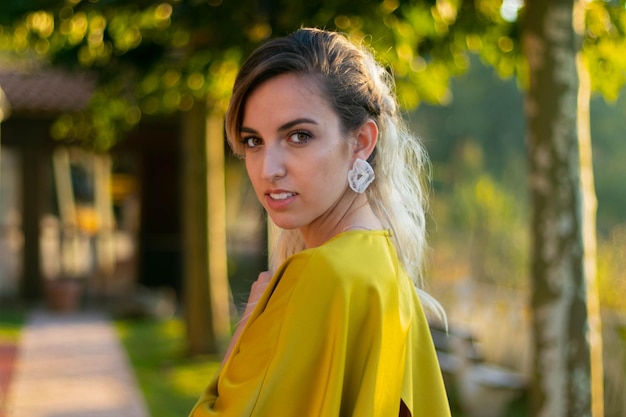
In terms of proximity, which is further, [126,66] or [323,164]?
[126,66]

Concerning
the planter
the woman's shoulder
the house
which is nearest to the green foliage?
the woman's shoulder

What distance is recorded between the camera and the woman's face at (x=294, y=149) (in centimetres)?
170

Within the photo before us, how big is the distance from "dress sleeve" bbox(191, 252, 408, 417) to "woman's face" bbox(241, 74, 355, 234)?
17 cm

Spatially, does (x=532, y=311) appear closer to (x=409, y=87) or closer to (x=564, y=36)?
(x=564, y=36)

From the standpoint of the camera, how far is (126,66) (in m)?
6.69

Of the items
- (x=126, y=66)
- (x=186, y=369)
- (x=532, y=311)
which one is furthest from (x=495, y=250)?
(x=532, y=311)

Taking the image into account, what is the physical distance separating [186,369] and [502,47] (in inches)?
183

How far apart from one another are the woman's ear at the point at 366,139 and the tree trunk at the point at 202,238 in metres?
7.49

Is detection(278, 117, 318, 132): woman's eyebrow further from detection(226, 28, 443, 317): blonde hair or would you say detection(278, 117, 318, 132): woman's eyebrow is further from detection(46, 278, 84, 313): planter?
detection(46, 278, 84, 313): planter

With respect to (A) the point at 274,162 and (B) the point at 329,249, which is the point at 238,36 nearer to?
(A) the point at 274,162

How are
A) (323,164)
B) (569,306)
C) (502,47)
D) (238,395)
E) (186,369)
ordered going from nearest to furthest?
(238,395) < (323,164) < (569,306) < (502,47) < (186,369)

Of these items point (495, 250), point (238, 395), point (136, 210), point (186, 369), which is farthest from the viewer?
point (136, 210)

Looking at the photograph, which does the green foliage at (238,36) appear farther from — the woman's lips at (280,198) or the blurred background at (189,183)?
the woman's lips at (280,198)

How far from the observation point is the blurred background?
5430mm
